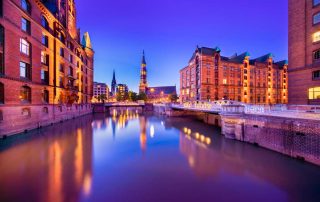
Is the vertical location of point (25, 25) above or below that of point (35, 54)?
above

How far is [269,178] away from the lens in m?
9.04

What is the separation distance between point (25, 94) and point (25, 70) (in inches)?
126

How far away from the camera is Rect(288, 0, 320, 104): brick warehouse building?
21.7 metres

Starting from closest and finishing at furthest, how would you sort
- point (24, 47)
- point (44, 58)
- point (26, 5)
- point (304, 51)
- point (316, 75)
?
point (24, 47), point (26, 5), point (316, 75), point (304, 51), point (44, 58)

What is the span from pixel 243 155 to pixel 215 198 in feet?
24.8

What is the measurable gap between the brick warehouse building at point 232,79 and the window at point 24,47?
4176 cm

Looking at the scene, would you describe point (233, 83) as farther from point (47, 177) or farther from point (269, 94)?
point (47, 177)

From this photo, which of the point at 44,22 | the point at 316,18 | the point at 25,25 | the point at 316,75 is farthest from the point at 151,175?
the point at 316,18

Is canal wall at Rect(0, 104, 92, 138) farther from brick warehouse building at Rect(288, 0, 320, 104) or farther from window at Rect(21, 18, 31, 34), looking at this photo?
brick warehouse building at Rect(288, 0, 320, 104)

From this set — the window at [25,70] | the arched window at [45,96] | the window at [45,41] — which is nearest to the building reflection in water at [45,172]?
the window at [25,70]

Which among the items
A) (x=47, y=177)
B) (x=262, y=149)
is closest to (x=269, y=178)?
(x=262, y=149)

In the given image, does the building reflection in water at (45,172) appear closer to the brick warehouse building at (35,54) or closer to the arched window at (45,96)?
the brick warehouse building at (35,54)

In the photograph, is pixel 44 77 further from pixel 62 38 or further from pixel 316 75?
pixel 316 75

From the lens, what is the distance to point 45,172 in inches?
369
